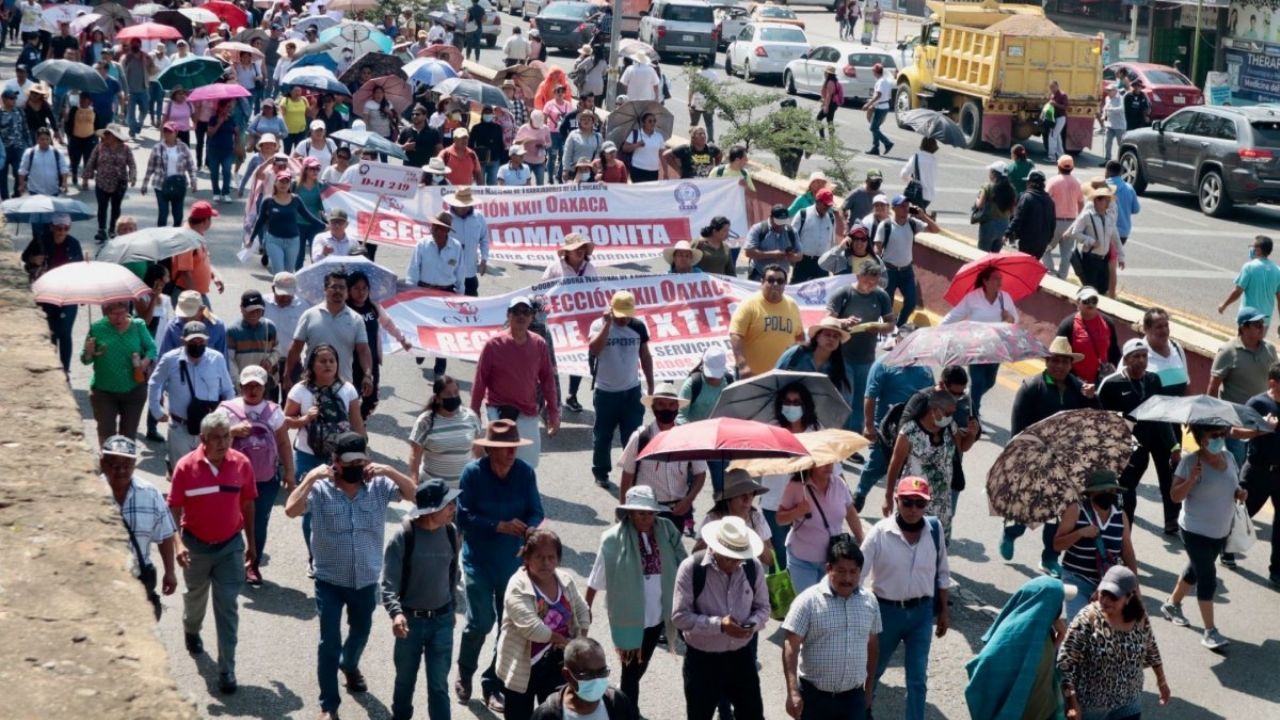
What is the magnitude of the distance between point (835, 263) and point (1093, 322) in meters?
2.99

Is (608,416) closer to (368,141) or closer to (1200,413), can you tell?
(1200,413)

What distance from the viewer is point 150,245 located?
1450 cm

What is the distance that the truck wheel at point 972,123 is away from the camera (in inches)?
1383

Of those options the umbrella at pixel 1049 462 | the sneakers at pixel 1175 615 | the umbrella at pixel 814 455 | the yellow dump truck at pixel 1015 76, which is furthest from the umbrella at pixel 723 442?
the yellow dump truck at pixel 1015 76

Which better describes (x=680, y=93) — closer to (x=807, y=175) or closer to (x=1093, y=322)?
(x=807, y=175)

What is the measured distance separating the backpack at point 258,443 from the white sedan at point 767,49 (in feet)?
111

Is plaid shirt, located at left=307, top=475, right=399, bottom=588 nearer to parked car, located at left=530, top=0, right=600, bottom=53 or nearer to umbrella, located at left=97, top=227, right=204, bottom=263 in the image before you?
umbrella, located at left=97, top=227, right=204, bottom=263

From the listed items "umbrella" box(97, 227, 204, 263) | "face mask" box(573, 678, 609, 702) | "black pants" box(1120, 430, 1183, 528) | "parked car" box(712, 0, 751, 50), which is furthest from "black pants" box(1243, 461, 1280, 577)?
"parked car" box(712, 0, 751, 50)

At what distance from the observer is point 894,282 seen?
1767 cm

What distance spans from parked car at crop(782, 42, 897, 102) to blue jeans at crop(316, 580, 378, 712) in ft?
108

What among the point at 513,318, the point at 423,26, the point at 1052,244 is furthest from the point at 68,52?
the point at 513,318

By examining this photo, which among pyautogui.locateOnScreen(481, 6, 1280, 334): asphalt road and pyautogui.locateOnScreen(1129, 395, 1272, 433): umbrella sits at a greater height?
pyautogui.locateOnScreen(1129, 395, 1272, 433): umbrella

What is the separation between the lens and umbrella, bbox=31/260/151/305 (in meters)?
12.5

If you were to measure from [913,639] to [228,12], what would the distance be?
3210cm
